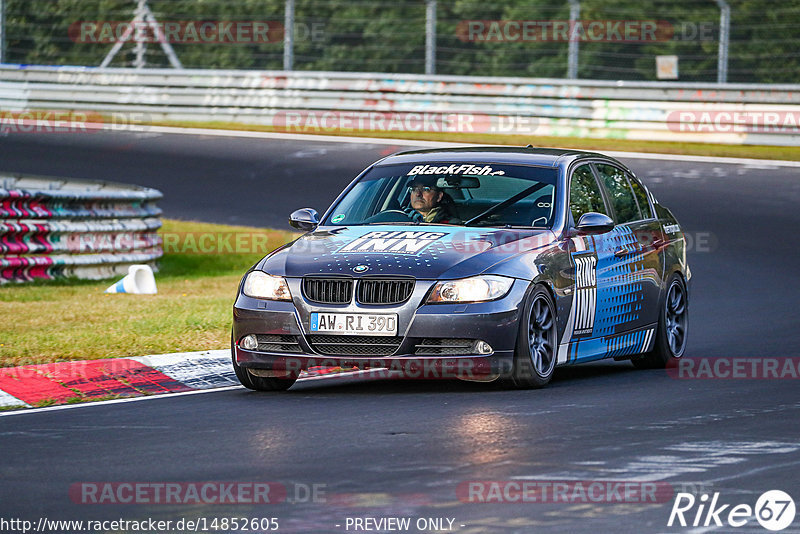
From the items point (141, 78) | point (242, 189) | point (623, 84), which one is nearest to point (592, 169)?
point (242, 189)

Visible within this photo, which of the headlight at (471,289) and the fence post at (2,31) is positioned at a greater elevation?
the fence post at (2,31)

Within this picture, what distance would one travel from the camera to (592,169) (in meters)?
11.0

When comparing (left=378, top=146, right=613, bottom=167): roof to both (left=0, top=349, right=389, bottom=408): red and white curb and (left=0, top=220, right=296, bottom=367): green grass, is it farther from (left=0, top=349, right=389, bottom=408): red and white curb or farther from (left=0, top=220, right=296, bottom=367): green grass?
(left=0, top=220, right=296, bottom=367): green grass

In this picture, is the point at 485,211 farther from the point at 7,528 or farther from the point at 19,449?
Result: the point at 7,528

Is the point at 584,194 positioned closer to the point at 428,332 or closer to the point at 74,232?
the point at 428,332

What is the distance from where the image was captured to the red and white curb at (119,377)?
934 cm

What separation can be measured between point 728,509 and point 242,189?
17.8m

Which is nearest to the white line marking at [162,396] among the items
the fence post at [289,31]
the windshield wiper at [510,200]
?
the windshield wiper at [510,200]

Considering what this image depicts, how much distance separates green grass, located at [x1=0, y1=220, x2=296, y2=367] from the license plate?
207 centimetres

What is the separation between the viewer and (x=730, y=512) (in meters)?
5.95

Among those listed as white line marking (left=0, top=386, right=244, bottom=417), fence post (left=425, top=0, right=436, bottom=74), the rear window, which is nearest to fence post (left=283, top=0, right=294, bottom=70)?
fence post (left=425, top=0, right=436, bottom=74)

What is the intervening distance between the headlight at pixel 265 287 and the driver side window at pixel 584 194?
2130 mm

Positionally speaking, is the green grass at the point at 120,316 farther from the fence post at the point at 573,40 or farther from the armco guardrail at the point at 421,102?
the armco guardrail at the point at 421,102

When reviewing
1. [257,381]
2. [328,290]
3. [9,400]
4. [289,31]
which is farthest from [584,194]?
[289,31]
